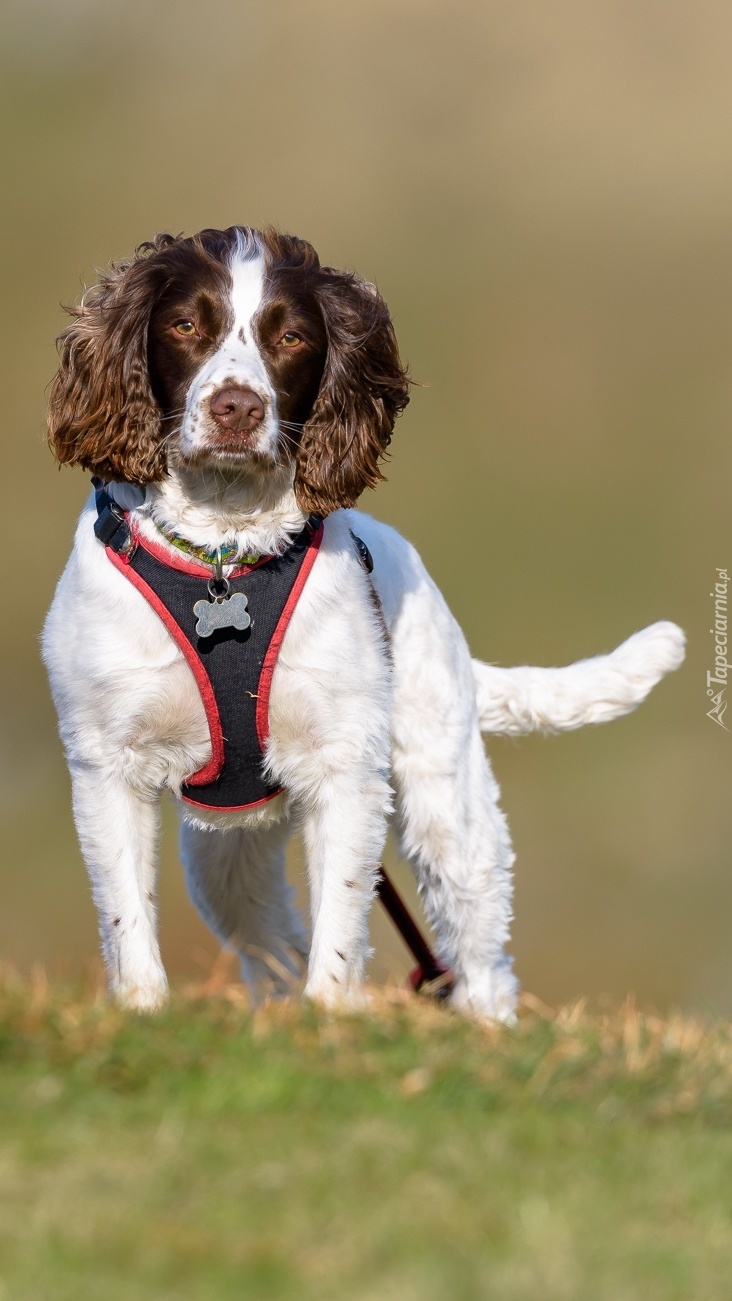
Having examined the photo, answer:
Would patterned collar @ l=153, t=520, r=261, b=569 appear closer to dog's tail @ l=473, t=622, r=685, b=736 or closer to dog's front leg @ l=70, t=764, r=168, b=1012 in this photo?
dog's front leg @ l=70, t=764, r=168, b=1012

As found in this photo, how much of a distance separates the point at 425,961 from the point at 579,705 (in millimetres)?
1292

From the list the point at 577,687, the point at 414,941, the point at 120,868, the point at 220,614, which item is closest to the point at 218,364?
the point at 220,614

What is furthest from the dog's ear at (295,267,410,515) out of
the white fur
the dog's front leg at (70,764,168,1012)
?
the dog's front leg at (70,764,168,1012)

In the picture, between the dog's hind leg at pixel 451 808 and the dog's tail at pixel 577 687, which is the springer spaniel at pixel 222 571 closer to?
the dog's hind leg at pixel 451 808

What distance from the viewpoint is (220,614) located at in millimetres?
5453

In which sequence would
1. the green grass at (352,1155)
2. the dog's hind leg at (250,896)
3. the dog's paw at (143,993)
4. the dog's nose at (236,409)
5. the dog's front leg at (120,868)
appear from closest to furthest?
1. the green grass at (352,1155)
2. the dog's paw at (143,993)
3. the dog's nose at (236,409)
4. the dog's front leg at (120,868)
5. the dog's hind leg at (250,896)

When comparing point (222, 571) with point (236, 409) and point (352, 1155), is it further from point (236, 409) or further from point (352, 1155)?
point (352, 1155)

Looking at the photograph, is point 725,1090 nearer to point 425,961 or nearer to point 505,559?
point 425,961

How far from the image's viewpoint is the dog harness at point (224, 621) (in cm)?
546

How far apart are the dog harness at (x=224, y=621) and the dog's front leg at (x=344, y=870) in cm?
26

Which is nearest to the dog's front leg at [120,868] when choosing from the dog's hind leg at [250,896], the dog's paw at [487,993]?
the dog's hind leg at [250,896]

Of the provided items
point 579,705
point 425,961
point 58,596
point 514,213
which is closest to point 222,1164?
point 58,596

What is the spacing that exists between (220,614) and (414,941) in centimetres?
150

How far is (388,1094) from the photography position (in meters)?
3.84
